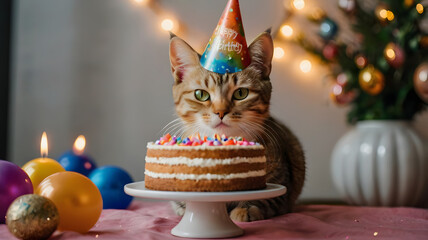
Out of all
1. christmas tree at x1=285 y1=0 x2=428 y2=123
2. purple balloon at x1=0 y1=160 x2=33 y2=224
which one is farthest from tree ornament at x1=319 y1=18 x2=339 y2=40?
purple balloon at x1=0 y1=160 x2=33 y2=224

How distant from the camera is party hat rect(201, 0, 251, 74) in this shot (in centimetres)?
131

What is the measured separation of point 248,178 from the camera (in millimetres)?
1130

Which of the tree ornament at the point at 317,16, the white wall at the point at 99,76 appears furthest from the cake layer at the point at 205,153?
the white wall at the point at 99,76

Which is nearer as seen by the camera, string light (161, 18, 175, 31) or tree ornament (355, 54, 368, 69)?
tree ornament (355, 54, 368, 69)

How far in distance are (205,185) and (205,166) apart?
5 centimetres

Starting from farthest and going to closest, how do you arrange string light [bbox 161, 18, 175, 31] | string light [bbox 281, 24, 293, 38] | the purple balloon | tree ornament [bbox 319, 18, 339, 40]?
1. string light [bbox 161, 18, 175, 31]
2. string light [bbox 281, 24, 293, 38]
3. tree ornament [bbox 319, 18, 339, 40]
4. the purple balloon

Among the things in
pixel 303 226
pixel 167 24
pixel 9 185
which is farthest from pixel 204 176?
pixel 167 24

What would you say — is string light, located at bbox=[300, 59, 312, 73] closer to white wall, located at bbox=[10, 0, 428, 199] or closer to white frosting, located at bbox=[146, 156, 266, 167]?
white wall, located at bbox=[10, 0, 428, 199]

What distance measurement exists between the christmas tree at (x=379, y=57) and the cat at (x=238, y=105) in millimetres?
784

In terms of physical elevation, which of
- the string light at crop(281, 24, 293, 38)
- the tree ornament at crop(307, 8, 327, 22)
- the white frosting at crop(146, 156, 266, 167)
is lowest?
the white frosting at crop(146, 156, 266, 167)

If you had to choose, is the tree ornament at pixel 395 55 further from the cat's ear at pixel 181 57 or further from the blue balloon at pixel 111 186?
the blue balloon at pixel 111 186

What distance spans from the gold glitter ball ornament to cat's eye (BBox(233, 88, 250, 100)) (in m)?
0.62

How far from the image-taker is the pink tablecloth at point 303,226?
3.89ft

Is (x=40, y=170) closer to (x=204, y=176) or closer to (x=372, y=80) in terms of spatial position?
(x=204, y=176)
